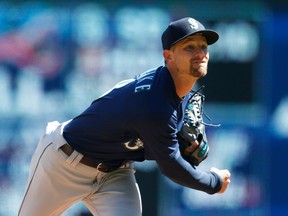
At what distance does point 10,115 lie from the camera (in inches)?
279

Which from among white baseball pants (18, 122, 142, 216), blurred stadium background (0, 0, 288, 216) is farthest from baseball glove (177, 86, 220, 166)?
blurred stadium background (0, 0, 288, 216)

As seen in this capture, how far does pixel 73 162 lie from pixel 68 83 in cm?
276

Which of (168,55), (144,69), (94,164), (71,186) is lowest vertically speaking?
(144,69)

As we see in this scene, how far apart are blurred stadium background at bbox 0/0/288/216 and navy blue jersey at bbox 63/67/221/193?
2675mm

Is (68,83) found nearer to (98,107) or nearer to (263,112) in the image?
(263,112)

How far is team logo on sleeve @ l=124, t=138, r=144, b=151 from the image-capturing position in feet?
14.0

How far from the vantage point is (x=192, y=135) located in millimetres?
4367

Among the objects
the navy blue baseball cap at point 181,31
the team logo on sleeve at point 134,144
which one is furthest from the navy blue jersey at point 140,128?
the navy blue baseball cap at point 181,31

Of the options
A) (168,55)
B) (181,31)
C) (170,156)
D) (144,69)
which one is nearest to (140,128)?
(170,156)

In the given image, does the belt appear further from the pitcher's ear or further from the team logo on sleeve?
the pitcher's ear

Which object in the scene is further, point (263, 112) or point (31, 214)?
point (263, 112)

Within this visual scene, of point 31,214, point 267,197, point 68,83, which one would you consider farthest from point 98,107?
point 267,197

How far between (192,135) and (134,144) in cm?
29

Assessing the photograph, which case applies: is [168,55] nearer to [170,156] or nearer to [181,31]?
[181,31]
